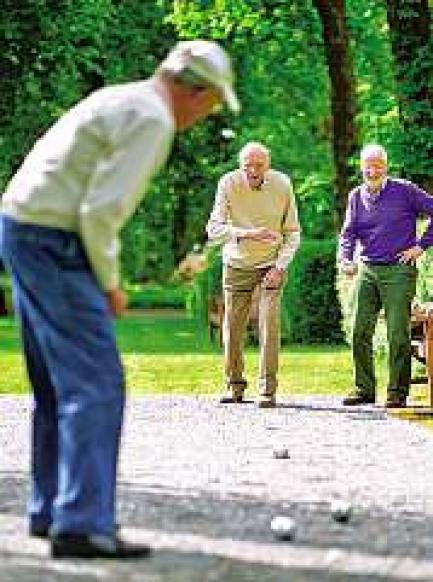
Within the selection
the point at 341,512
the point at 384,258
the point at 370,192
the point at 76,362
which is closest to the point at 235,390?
the point at 384,258

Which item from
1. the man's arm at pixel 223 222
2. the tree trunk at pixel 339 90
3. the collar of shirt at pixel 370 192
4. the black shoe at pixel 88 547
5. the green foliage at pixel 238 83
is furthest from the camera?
the green foliage at pixel 238 83

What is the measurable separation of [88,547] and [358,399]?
7.65 m

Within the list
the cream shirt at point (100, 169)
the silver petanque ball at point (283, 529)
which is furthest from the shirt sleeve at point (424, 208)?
the cream shirt at point (100, 169)

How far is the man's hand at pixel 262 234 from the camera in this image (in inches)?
556

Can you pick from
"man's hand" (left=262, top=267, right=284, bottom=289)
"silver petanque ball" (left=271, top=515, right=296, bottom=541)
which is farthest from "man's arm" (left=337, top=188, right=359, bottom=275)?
"silver petanque ball" (left=271, top=515, right=296, bottom=541)

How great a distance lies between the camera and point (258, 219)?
14203 mm

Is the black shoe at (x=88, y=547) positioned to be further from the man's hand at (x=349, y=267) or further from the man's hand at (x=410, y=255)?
the man's hand at (x=349, y=267)

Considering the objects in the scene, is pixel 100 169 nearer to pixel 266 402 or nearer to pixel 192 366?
pixel 266 402

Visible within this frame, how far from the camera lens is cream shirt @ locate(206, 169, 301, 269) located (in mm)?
14180

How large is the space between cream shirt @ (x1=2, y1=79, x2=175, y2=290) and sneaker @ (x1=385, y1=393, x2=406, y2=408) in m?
7.41

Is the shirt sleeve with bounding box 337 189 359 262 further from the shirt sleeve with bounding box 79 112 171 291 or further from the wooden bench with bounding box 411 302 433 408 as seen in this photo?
the shirt sleeve with bounding box 79 112 171 291

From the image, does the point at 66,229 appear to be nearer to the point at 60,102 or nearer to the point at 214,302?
the point at 214,302

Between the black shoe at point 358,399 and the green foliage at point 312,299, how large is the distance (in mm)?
10296

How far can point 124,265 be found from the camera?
53969 mm
